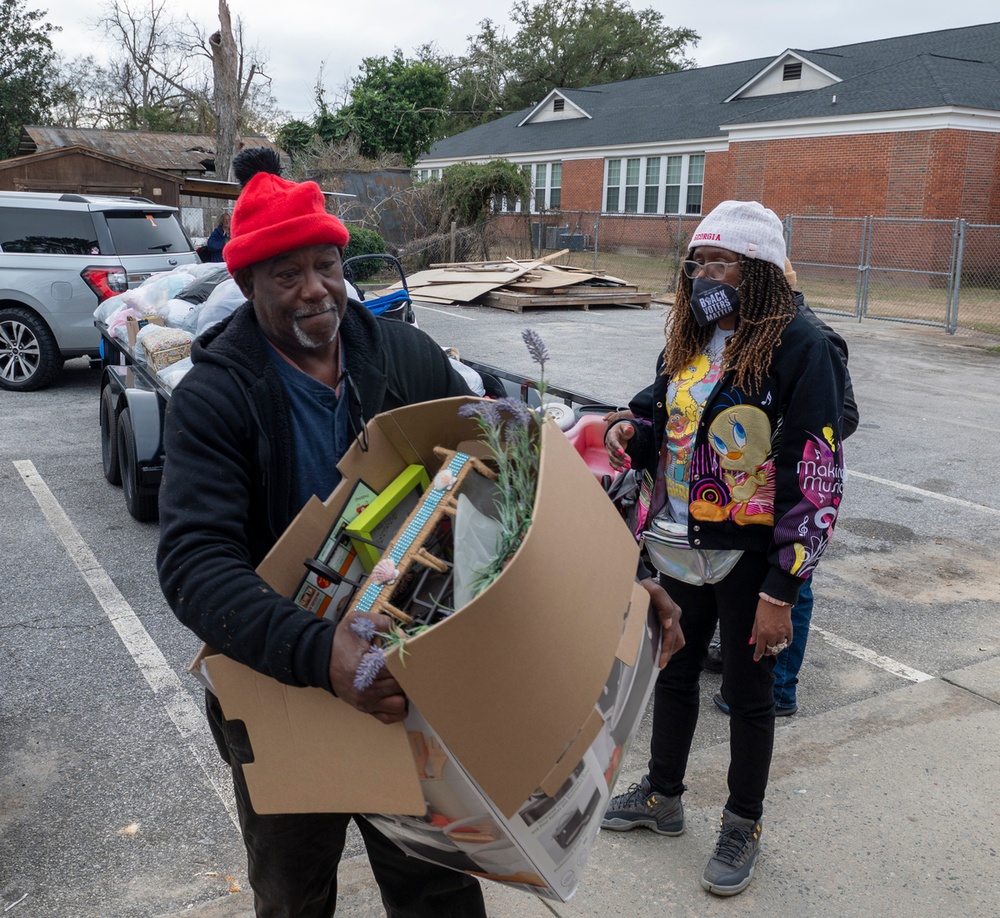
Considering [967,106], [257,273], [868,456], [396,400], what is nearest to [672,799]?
[396,400]

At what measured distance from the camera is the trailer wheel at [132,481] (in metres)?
6.04

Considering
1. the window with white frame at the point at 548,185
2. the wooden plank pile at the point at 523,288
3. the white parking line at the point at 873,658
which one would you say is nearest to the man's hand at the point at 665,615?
the white parking line at the point at 873,658

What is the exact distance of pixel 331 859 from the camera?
2.07 metres

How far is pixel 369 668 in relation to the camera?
1425 mm

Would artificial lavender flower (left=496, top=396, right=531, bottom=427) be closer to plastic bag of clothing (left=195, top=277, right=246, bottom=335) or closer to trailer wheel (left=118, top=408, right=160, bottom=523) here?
plastic bag of clothing (left=195, top=277, right=246, bottom=335)

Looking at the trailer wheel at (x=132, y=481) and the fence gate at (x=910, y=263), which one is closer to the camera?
the trailer wheel at (x=132, y=481)

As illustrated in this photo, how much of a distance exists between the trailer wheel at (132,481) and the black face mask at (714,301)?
4.31 meters

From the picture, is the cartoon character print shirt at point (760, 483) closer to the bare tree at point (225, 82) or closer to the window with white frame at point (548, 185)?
the bare tree at point (225, 82)

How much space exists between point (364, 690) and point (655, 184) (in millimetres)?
34228

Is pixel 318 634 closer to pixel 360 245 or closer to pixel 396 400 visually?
pixel 396 400

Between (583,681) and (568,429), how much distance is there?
8.62 ft

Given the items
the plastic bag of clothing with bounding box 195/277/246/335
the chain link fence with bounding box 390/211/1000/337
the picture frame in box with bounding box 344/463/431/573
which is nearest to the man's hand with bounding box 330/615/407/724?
the picture frame in box with bounding box 344/463/431/573

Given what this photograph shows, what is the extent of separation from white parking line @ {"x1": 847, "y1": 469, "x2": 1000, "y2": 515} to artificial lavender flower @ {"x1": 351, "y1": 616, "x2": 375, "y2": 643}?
20.5 feet

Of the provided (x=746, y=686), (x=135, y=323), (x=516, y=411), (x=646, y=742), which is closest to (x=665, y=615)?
(x=516, y=411)
